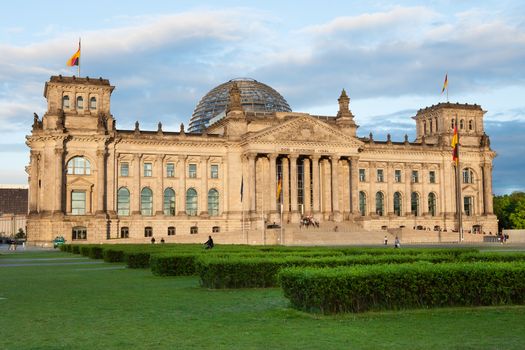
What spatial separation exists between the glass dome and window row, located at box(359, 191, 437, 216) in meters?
21.6

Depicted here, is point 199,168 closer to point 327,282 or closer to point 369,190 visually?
point 369,190

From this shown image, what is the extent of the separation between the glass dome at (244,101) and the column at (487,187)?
3537 cm

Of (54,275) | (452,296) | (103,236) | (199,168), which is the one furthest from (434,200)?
(452,296)

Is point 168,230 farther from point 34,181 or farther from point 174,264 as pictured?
point 174,264

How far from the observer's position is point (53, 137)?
92.5 m

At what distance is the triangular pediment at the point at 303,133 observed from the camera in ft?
327

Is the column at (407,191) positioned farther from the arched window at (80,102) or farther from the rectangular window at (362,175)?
the arched window at (80,102)

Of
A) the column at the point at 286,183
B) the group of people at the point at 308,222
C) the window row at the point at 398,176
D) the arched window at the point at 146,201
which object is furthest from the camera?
the window row at the point at 398,176

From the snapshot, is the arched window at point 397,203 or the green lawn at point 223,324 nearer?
the green lawn at point 223,324

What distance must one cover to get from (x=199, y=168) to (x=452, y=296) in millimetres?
83886

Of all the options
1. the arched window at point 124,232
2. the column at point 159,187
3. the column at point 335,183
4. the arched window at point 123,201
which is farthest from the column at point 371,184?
the arched window at point 124,232

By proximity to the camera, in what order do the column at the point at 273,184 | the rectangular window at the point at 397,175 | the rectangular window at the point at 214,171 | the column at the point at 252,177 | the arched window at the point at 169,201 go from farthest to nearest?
the rectangular window at the point at 397,175 → the rectangular window at the point at 214,171 → the arched window at the point at 169,201 → the column at the point at 273,184 → the column at the point at 252,177

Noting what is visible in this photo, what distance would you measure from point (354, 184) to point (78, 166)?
4017 centimetres

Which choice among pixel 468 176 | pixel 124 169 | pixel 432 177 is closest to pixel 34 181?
pixel 124 169
